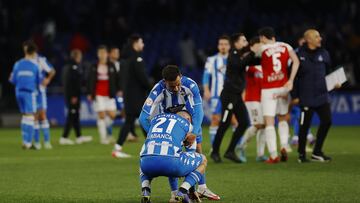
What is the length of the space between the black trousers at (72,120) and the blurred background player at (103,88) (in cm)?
73

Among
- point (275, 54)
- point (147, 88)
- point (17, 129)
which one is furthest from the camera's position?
point (17, 129)

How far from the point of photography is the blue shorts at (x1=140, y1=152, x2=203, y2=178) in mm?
10000

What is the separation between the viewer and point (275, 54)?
15609 mm

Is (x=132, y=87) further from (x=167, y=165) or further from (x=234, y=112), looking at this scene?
(x=167, y=165)

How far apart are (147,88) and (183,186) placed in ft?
27.8

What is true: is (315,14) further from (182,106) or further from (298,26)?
(182,106)

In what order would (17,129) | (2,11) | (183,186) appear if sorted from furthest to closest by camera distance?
(2,11) < (17,129) < (183,186)

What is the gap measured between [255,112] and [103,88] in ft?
22.2

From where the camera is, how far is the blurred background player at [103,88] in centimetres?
2238

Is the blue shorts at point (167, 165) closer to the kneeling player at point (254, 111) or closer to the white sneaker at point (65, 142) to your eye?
the kneeling player at point (254, 111)

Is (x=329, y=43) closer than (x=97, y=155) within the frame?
No

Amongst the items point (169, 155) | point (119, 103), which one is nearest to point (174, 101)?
point (169, 155)

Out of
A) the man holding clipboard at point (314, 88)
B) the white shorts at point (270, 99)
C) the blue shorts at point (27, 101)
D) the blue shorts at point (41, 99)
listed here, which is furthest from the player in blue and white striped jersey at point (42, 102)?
the man holding clipboard at point (314, 88)

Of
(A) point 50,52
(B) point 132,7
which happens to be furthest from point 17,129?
(B) point 132,7
